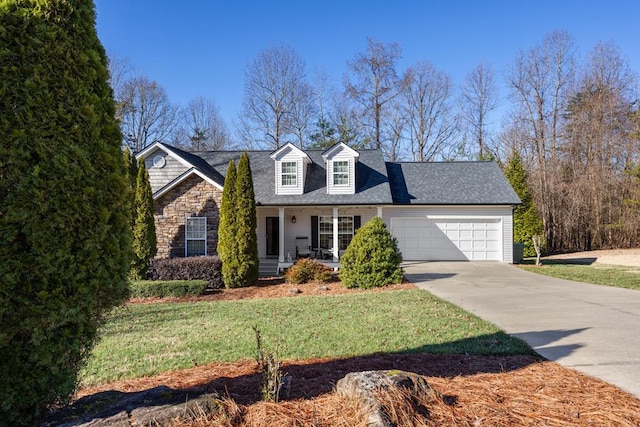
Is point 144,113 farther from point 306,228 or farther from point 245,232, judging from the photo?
point 245,232

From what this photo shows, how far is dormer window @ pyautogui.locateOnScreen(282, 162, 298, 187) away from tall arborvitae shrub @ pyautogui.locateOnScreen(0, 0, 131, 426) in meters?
14.1

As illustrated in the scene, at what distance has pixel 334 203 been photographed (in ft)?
54.0

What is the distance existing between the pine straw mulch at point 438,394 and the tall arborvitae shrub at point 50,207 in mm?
1043

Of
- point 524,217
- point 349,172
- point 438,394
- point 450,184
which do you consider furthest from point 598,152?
point 438,394

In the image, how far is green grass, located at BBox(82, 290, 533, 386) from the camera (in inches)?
200

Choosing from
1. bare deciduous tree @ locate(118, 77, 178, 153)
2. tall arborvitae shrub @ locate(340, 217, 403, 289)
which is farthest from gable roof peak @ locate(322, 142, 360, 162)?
bare deciduous tree @ locate(118, 77, 178, 153)

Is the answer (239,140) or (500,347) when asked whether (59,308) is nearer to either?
(500,347)

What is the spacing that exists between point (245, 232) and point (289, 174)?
16.6ft

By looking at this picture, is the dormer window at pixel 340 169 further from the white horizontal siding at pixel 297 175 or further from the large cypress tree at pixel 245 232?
the large cypress tree at pixel 245 232

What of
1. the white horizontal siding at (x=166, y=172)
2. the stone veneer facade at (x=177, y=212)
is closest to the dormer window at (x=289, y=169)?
the stone veneer facade at (x=177, y=212)

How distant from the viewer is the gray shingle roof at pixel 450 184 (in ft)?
59.5

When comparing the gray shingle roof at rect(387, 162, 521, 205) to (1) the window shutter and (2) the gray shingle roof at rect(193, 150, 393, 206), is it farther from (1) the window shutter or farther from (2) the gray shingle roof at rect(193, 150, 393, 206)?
(1) the window shutter

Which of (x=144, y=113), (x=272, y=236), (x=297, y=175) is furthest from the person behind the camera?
(x=144, y=113)

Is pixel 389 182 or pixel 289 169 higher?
pixel 289 169
